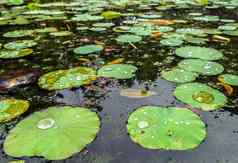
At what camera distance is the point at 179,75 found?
2621mm

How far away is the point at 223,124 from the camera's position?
1973 mm

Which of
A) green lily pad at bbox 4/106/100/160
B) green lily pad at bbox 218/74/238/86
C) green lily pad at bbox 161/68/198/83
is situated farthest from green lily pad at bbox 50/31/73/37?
green lily pad at bbox 218/74/238/86

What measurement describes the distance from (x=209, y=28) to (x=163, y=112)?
2.99 m

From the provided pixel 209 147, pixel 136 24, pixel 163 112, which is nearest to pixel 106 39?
pixel 136 24

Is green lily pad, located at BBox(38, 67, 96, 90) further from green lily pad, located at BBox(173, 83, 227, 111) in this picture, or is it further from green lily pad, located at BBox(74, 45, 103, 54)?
green lily pad, located at BBox(173, 83, 227, 111)

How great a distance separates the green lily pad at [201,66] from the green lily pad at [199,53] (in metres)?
0.16

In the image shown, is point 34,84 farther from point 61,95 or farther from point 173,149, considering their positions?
point 173,149

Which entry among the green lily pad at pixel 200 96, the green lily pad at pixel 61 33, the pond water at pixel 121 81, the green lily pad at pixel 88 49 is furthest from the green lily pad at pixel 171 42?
the green lily pad at pixel 61 33

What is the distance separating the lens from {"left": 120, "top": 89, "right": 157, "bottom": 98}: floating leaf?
2.37 meters

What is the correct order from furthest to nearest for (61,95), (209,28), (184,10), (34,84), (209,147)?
(184,10) → (209,28) → (34,84) → (61,95) → (209,147)

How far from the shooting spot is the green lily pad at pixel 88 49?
336 centimetres

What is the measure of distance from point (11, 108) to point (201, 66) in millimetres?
1822

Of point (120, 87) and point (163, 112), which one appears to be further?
point (120, 87)

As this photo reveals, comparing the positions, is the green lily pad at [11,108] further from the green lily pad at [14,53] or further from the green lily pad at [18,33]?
the green lily pad at [18,33]
